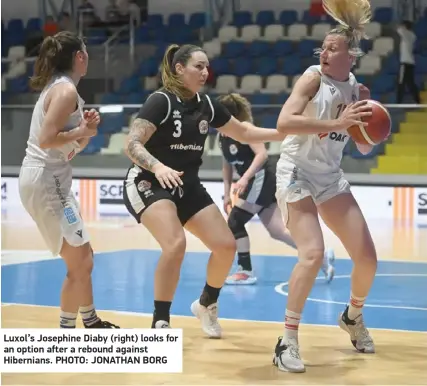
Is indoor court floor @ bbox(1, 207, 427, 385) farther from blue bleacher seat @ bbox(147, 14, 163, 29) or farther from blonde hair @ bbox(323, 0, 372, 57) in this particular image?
blue bleacher seat @ bbox(147, 14, 163, 29)

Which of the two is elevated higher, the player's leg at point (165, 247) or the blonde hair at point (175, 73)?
the blonde hair at point (175, 73)

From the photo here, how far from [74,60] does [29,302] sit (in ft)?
10.0

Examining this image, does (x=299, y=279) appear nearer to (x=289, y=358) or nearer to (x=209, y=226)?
(x=289, y=358)

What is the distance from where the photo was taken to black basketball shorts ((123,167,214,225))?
6242 mm

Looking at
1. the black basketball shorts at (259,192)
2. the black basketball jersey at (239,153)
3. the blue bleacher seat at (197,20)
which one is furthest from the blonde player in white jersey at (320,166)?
the blue bleacher seat at (197,20)

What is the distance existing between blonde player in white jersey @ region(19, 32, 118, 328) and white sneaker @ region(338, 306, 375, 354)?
67.6 inches

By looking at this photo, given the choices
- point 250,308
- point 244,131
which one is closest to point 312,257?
point 244,131

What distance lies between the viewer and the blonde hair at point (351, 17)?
5859mm

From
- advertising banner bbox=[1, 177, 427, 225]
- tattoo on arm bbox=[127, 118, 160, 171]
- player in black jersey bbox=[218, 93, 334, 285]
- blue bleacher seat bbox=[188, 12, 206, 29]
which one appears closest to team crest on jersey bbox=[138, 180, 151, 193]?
tattoo on arm bbox=[127, 118, 160, 171]

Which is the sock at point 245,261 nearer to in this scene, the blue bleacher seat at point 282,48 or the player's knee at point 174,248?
the player's knee at point 174,248

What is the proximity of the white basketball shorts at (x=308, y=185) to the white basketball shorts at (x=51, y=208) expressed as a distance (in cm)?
122

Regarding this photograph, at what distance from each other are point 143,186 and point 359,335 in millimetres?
1679

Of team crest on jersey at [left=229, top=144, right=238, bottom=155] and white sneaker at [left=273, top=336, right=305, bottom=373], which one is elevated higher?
team crest on jersey at [left=229, top=144, right=238, bottom=155]

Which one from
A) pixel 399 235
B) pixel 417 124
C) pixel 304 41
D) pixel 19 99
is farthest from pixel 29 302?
pixel 304 41
